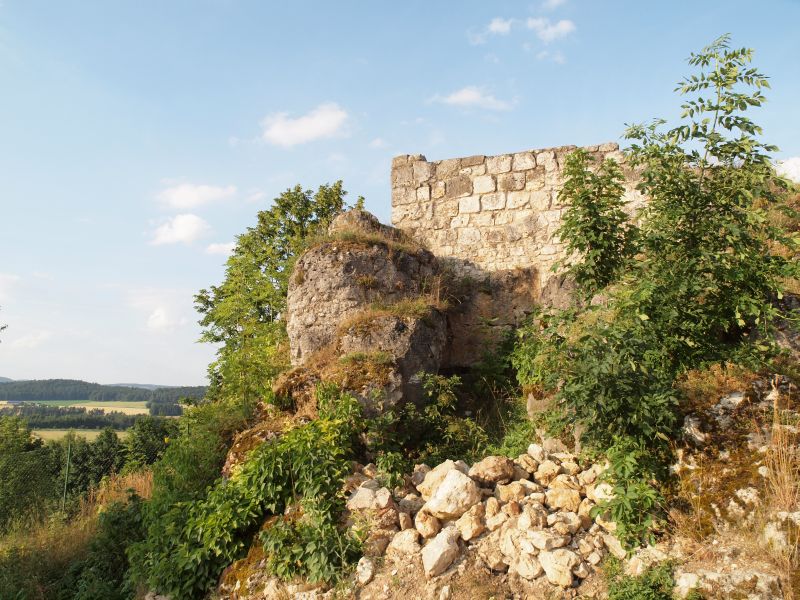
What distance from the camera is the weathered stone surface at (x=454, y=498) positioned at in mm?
5000

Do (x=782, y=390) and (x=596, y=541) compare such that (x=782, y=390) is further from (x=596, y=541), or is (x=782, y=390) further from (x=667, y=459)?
(x=596, y=541)

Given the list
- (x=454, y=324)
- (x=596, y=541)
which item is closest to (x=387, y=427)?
(x=596, y=541)

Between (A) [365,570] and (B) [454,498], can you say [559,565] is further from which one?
(A) [365,570]

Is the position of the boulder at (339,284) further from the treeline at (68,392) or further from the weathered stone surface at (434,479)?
the treeline at (68,392)

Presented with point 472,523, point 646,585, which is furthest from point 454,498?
point 646,585

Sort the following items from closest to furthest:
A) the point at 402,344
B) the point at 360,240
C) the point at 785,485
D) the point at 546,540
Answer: the point at 785,485
the point at 546,540
the point at 402,344
the point at 360,240

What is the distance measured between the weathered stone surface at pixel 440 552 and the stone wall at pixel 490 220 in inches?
190

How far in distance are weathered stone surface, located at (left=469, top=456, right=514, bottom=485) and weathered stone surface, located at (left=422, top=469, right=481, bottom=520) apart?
0.22 meters

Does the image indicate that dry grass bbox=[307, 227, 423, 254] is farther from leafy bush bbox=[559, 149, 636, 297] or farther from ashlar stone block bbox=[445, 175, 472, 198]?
leafy bush bbox=[559, 149, 636, 297]

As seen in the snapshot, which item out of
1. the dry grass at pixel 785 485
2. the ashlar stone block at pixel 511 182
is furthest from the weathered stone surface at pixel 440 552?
the ashlar stone block at pixel 511 182

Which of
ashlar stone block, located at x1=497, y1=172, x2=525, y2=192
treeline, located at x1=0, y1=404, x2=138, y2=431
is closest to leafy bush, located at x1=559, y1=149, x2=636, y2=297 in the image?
ashlar stone block, located at x1=497, y1=172, x2=525, y2=192

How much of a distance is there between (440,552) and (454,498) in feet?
1.92

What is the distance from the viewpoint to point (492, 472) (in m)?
5.38

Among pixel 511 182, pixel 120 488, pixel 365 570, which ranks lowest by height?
pixel 120 488
